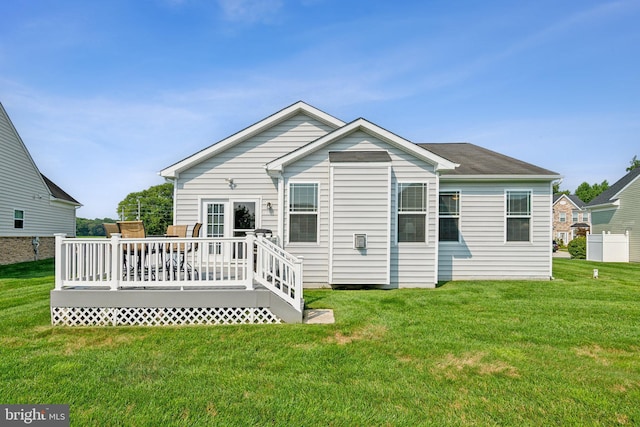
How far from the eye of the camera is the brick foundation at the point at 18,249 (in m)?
14.2

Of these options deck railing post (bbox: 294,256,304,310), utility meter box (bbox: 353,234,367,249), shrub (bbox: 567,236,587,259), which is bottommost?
shrub (bbox: 567,236,587,259)

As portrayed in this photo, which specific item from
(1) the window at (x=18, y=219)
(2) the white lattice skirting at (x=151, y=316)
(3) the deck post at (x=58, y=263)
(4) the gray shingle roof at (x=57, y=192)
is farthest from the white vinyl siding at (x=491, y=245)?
(4) the gray shingle roof at (x=57, y=192)

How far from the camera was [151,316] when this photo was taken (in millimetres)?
5477

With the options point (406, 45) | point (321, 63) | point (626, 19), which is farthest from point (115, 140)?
point (626, 19)

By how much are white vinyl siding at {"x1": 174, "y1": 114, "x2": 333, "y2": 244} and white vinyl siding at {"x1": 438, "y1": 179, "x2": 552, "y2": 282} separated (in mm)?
5294

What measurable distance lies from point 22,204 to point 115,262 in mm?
15398

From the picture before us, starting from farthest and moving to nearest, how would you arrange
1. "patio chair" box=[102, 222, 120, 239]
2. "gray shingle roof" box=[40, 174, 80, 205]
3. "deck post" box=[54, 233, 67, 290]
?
"gray shingle roof" box=[40, 174, 80, 205]
"patio chair" box=[102, 222, 120, 239]
"deck post" box=[54, 233, 67, 290]

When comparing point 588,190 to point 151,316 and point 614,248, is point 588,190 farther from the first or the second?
point 151,316

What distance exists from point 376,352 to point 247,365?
173cm

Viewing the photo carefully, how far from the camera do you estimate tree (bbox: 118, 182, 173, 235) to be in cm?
5744

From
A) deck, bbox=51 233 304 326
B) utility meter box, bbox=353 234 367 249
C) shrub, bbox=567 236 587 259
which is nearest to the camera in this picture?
deck, bbox=51 233 304 326

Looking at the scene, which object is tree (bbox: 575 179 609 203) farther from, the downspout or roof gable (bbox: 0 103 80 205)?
roof gable (bbox: 0 103 80 205)

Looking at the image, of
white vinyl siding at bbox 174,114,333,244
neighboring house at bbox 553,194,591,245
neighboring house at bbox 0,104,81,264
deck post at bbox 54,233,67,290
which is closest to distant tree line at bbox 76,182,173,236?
neighboring house at bbox 0,104,81,264

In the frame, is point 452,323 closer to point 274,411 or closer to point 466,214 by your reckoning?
point 274,411
